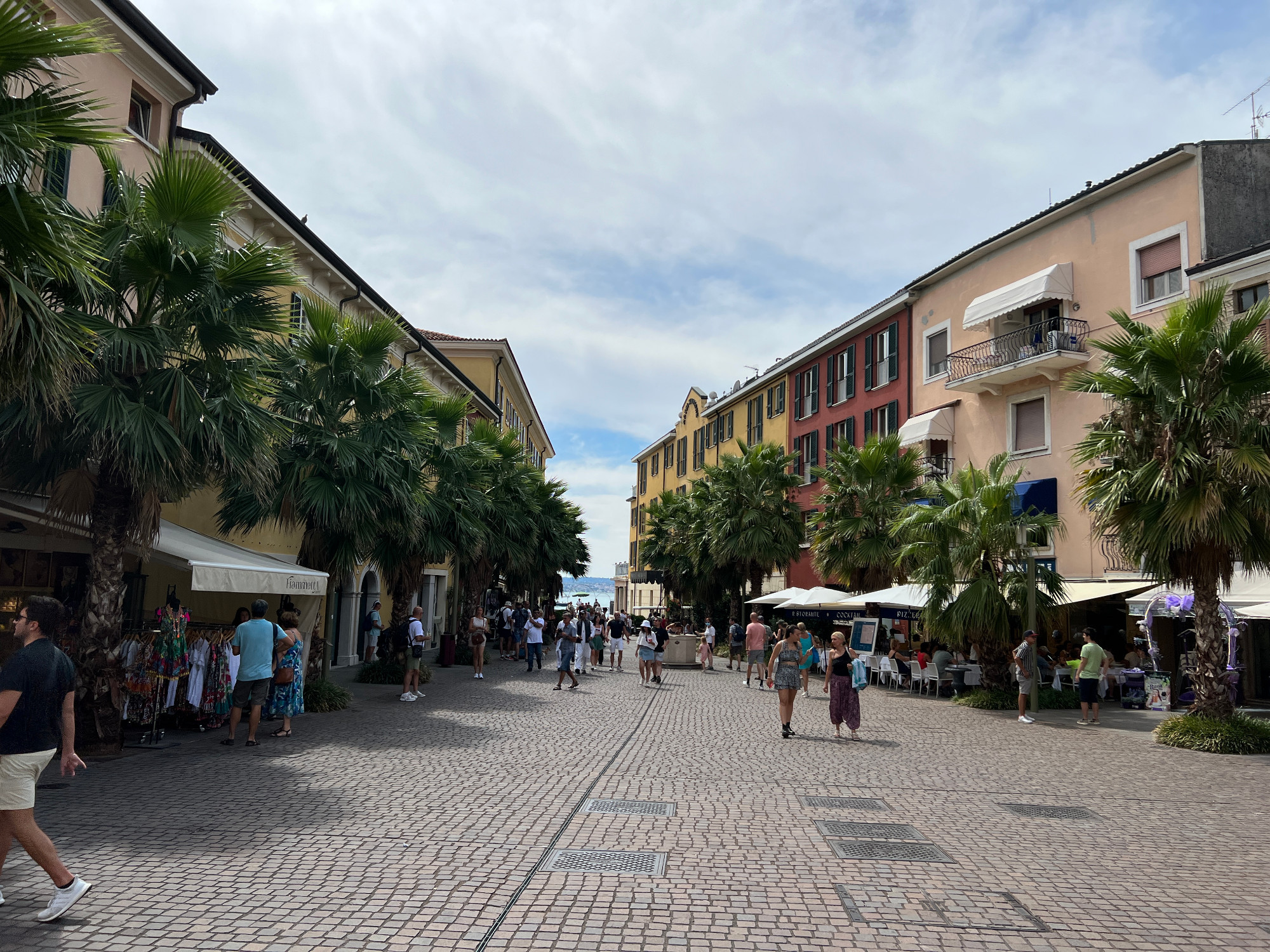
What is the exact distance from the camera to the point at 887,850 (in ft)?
24.0

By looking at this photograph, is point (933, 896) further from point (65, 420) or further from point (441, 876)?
point (65, 420)

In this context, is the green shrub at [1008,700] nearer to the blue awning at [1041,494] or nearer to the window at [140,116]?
the blue awning at [1041,494]

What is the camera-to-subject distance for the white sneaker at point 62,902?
16.9ft

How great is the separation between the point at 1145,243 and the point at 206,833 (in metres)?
24.6

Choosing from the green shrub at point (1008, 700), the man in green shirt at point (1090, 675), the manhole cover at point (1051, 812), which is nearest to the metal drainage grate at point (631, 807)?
the manhole cover at point (1051, 812)

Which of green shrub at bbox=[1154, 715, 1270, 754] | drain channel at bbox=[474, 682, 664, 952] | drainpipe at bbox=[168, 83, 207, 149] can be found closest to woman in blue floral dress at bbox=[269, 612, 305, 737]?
drain channel at bbox=[474, 682, 664, 952]

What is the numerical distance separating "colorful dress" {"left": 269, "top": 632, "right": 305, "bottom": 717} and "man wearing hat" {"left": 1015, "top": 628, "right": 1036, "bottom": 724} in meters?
12.3

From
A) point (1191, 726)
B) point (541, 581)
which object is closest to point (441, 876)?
point (1191, 726)

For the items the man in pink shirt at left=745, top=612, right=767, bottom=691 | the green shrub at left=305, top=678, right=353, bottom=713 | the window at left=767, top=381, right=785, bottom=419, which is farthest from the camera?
the window at left=767, top=381, right=785, bottom=419

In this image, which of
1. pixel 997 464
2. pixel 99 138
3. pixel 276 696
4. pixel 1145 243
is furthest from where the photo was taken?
pixel 1145 243

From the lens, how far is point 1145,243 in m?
23.7

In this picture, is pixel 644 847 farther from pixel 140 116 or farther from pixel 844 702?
pixel 140 116

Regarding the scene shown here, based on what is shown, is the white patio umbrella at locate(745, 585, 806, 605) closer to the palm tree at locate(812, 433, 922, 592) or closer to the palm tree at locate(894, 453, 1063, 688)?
the palm tree at locate(812, 433, 922, 592)

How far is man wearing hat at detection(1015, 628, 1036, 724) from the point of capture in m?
16.9
